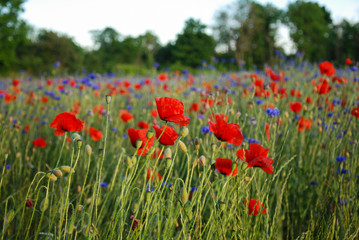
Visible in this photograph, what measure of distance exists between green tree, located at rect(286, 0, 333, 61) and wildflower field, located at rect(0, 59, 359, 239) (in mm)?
34037

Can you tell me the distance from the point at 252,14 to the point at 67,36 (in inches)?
856

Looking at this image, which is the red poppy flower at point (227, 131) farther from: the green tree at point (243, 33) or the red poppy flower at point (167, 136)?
the green tree at point (243, 33)

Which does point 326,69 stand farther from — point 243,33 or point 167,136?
point 243,33

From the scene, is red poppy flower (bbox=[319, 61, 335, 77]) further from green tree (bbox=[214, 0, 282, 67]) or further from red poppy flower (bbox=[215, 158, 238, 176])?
green tree (bbox=[214, 0, 282, 67])

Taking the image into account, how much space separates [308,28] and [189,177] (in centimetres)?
3658

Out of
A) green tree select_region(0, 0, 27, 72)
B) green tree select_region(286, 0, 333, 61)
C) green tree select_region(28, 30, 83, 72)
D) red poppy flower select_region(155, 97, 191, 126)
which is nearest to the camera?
red poppy flower select_region(155, 97, 191, 126)

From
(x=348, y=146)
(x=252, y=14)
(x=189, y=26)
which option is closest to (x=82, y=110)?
(x=348, y=146)

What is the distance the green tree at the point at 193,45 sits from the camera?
29.3 m

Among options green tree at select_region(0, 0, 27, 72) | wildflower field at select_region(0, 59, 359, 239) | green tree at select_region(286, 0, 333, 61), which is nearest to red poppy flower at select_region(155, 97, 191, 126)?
wildflower field at select_region(0, 59, 359, 239)

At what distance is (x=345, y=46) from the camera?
2798 centimetres

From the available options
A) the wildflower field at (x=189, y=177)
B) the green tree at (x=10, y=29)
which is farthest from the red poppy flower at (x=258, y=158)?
the green tree at (x=10, y=29)

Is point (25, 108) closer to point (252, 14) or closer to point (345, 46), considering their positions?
point (345, 46)

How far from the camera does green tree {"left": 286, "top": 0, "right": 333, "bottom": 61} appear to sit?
33.2 meters

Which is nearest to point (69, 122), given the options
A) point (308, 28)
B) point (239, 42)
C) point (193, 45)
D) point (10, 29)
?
point (10, 29)
